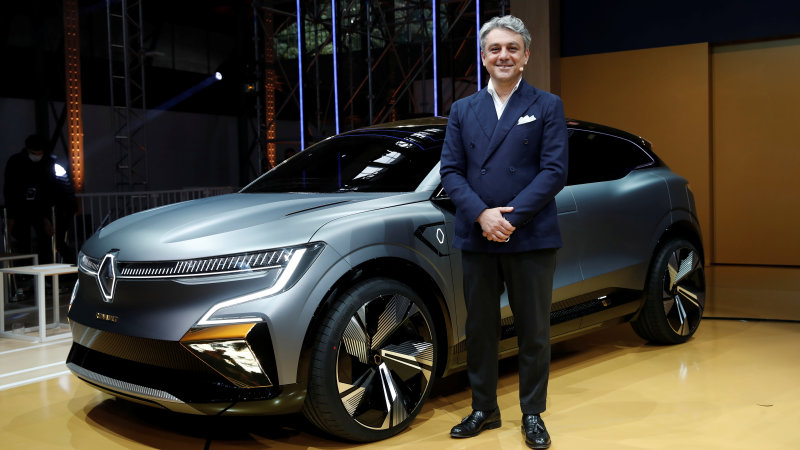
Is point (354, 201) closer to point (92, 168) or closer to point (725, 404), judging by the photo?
point (725, 404)

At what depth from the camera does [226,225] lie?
9.86 feet

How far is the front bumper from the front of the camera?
2736 millimetres

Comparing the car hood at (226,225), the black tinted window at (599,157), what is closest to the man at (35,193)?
the car hood at (226,225)

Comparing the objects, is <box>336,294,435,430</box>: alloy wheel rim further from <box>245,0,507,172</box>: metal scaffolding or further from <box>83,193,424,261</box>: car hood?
<box>245,0,507,172</box>: metal scaffolding

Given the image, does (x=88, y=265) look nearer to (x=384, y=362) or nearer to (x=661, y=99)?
(x=384, y=362)

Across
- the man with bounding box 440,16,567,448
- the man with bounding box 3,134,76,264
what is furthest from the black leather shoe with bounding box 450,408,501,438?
the man with bounding box 3,134,76,264

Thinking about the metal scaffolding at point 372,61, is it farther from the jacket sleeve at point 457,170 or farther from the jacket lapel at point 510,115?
the jacket lapel at point 510,115

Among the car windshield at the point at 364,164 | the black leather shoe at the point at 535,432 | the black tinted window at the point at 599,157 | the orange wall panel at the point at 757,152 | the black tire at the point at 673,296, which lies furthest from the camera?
the orange wall panel at the point at 757,152

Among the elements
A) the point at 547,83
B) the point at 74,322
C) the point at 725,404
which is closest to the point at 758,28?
the point at 547,83

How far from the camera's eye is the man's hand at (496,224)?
9.60 ft

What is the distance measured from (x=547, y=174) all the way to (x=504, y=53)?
0.51 meters

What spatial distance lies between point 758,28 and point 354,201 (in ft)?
21.0

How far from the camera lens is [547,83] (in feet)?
27.2

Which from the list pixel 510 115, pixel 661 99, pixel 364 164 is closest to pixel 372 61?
pixel 661 99
